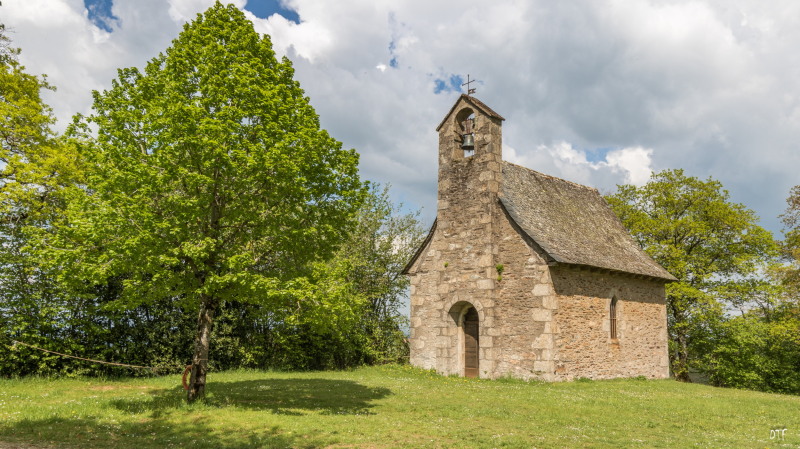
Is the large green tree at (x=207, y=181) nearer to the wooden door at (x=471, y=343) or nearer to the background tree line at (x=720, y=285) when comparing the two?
the wooden door at (x=471, y=343)

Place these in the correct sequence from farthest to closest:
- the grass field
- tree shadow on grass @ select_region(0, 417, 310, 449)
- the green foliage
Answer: the green foliage
the grass field
tree shadow on grass @ select_region(0, 417, 310, 449)

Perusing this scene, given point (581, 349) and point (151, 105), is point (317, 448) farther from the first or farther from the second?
point (581, 349)

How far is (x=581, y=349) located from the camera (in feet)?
60.6

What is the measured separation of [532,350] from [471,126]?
876 cm

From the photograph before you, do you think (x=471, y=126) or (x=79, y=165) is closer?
(x=79, y=165)

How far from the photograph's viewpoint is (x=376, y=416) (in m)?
11.0

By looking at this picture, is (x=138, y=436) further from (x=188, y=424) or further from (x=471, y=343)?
(x=471, y=343)

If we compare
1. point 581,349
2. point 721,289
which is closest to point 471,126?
point 581,349

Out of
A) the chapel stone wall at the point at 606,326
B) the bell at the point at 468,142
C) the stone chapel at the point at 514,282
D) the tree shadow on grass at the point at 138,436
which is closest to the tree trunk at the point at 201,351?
the tree shadow on grass at the point at 138,436

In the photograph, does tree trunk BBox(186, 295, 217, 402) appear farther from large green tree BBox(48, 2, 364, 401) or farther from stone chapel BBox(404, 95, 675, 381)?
stone chapel BBox(404, 95, 675, 381)

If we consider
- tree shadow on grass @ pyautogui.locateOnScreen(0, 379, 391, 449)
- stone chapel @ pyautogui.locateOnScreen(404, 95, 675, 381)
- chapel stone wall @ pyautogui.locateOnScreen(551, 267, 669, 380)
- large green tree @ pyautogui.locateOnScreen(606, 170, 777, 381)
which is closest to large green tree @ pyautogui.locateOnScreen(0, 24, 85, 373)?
tree shadow on grass @ pyautogui.locateOnScreen(0, 379, 391, 449)

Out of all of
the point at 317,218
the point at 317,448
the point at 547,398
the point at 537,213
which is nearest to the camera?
the point at 317,448

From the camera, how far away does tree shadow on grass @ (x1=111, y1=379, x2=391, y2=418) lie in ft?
37.5

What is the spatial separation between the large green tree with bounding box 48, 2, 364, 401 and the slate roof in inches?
354
